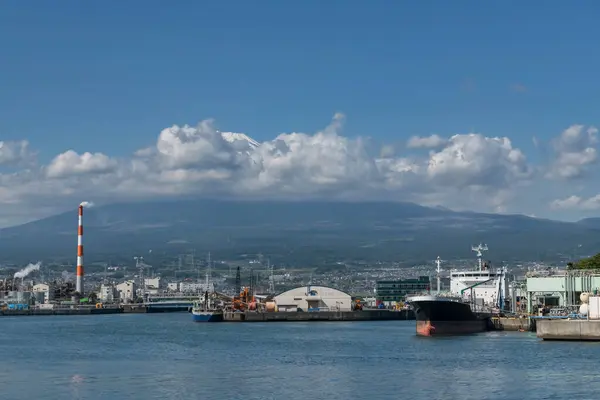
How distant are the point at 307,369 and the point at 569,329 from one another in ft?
59.8

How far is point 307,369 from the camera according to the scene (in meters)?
43.9

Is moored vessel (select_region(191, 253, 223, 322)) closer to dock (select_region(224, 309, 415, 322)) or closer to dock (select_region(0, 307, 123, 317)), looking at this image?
dock (select_region(224, 309, 415, 322))

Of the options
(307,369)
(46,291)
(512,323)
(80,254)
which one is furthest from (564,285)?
(46,291)

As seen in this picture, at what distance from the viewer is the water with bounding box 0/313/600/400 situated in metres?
35.2

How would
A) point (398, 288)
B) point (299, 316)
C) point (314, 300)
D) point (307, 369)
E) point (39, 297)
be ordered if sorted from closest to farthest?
point (307, 369)
point (299, 316)
point (314, 300)
point (39, 297)
point (398, 288)

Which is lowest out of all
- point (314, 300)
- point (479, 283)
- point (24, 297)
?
point (314, 300)

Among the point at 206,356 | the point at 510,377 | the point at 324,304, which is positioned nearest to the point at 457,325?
the point at 206,356

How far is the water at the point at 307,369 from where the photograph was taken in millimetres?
35156

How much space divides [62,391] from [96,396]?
88.6 inches

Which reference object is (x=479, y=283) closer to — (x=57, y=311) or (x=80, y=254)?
(x=80, y=254)

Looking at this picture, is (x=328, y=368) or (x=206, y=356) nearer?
(x=328, y=368)

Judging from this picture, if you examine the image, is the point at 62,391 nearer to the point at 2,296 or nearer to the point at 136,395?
the point at 136,395

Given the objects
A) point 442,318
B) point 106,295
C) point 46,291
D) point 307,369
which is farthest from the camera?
point 106,295

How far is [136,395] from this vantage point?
34.4 m
